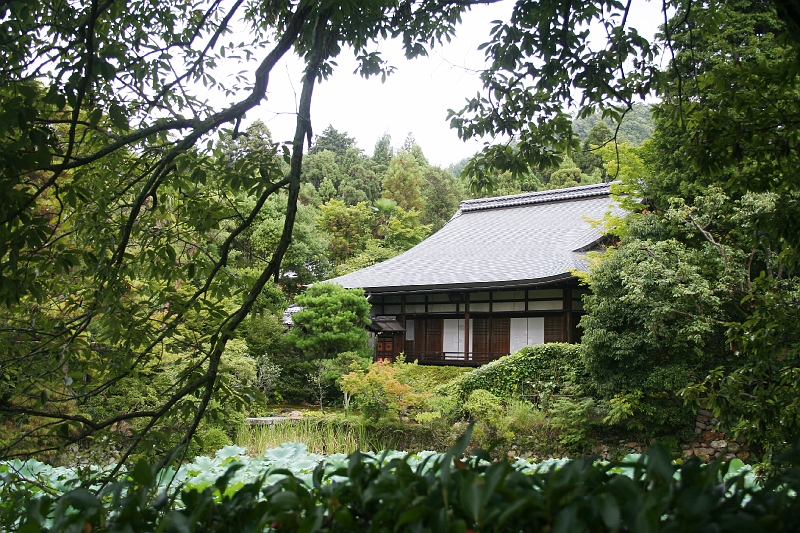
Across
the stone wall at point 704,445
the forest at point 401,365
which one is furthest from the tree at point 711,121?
the stone wall at point 704,445

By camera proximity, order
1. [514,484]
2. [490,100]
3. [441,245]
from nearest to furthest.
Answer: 1. [514,484]
2. [490,100]
3. [441,245]

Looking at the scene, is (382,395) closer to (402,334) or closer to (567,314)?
(567,314)

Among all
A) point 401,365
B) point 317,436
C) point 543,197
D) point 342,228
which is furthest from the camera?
point 342,228

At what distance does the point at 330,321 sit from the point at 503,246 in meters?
5.38

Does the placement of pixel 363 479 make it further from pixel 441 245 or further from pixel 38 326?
pixel 441 245

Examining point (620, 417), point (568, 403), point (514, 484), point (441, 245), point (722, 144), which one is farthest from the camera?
point (441, 245)

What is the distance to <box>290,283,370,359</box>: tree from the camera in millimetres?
12508

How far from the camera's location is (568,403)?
9.01 m

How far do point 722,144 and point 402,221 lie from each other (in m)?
20.9

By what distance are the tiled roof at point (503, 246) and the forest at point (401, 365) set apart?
257 centimetres

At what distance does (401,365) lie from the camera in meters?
11.5

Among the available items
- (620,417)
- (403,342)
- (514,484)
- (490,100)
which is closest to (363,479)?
(514,484)

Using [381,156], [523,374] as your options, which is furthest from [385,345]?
[381,156]

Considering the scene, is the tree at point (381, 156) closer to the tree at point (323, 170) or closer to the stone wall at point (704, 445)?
the tree at point (323, 170)
